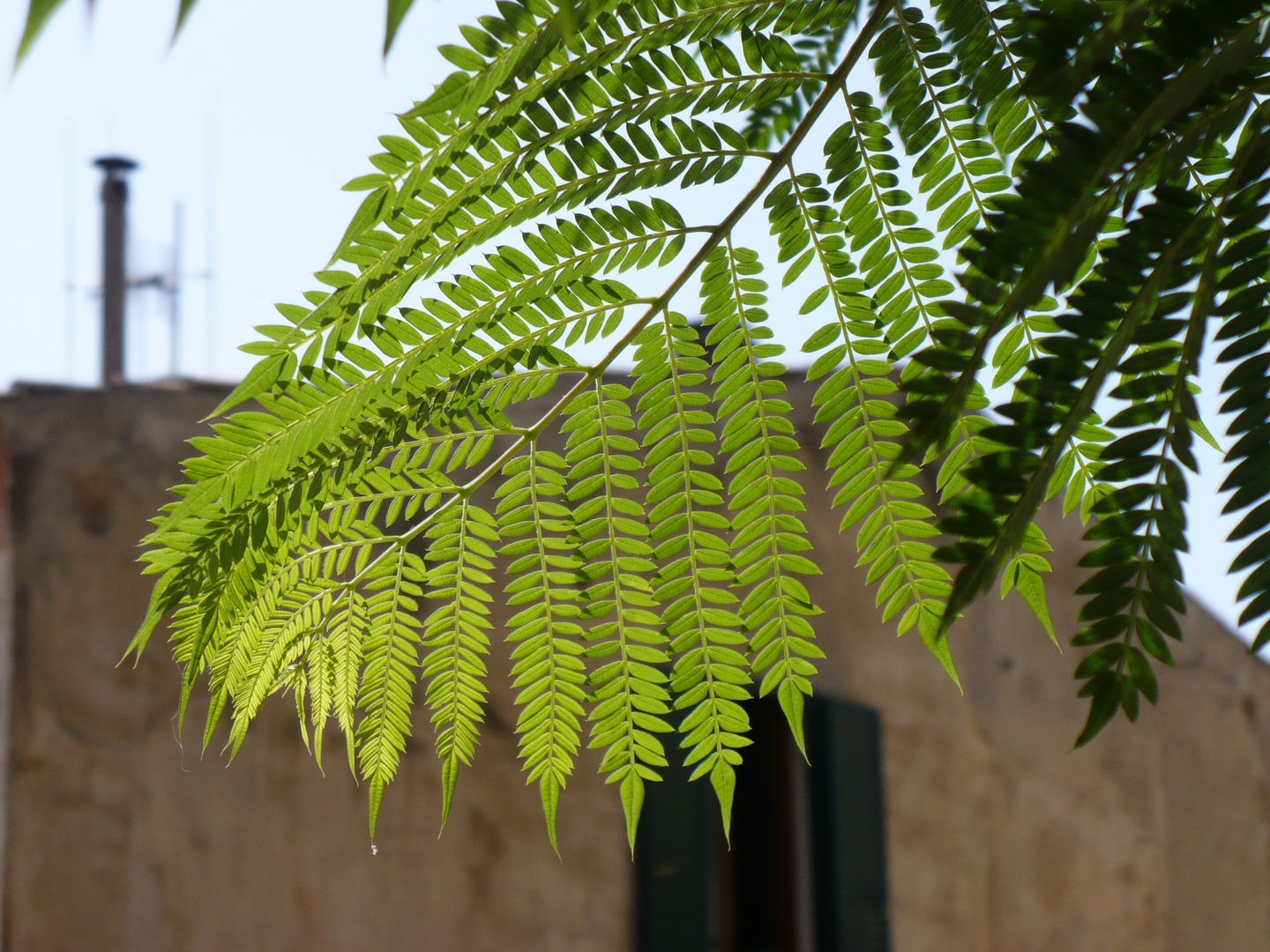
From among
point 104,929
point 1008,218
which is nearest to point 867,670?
point 104,929

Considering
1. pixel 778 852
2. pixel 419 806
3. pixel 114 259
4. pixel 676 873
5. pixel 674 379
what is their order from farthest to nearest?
pixel 114 259 → pixel 778 852 → pixel 676 873 → pixel 419 806 → pixel 674 379

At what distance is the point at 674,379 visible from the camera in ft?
2.77

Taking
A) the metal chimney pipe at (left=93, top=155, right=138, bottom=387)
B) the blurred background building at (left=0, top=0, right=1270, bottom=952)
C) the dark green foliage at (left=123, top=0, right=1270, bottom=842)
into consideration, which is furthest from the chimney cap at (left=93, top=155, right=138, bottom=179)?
the dark green foliage at (left=123, top=0, right=1270, bottom=842)

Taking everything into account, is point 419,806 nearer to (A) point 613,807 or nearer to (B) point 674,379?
(A) point 613,807

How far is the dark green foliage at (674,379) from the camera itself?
1.82 ft

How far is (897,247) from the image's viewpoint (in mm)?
787

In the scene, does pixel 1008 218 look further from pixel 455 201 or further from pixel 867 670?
pixel 867 670

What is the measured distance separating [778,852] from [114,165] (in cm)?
717

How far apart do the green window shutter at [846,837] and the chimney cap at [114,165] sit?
685 centimetres

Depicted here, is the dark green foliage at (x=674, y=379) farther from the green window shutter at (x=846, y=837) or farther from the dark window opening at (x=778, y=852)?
the green window shutter at (x=846, y=837)

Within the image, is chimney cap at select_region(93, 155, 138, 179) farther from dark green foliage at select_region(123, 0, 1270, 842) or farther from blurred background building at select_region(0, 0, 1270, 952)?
dark green foliage at select_region(123, 0, 1270, 842)

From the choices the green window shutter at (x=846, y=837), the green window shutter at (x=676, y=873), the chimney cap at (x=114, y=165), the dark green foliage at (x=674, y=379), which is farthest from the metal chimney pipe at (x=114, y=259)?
the dark green foliage at (x=674, y=379)

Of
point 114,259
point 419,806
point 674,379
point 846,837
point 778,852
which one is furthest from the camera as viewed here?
point 114,259

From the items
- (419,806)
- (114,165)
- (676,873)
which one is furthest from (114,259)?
(676,873)
